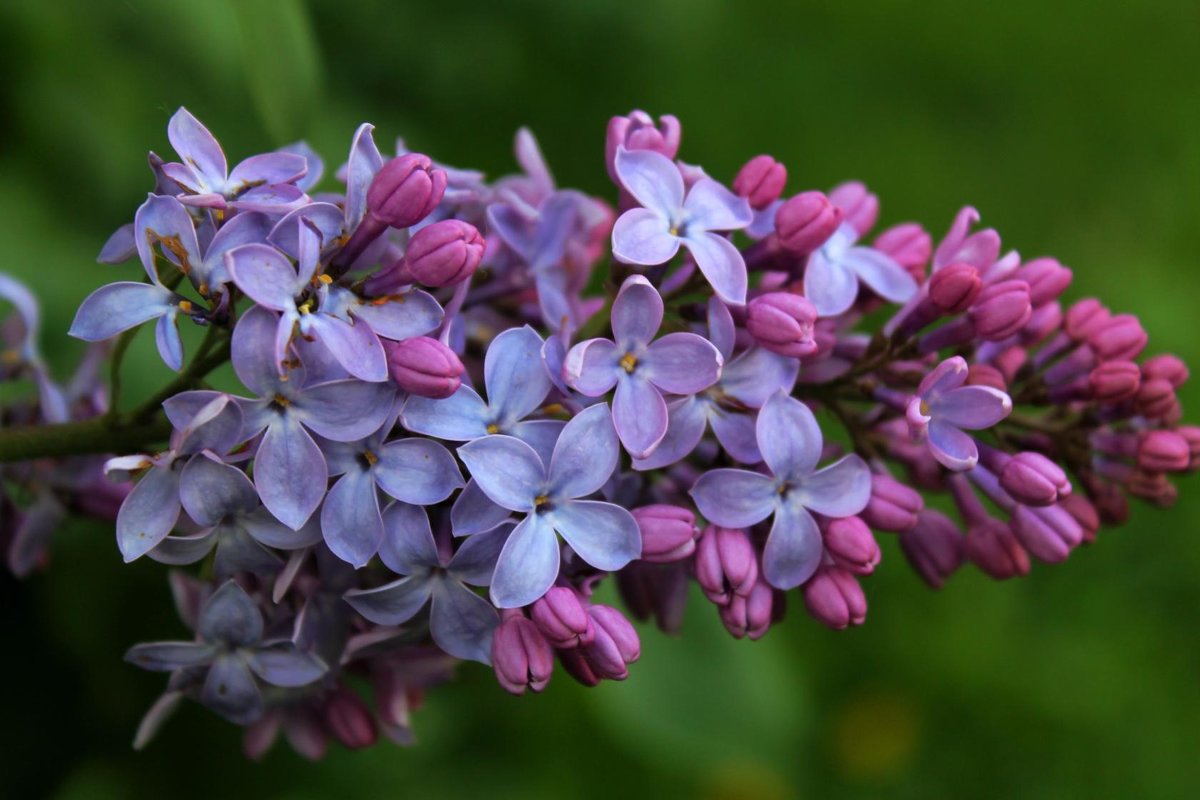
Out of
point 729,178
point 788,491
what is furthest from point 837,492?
point 729,178

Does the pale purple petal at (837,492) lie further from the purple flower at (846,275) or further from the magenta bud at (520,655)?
the magenta bud at (520,655)

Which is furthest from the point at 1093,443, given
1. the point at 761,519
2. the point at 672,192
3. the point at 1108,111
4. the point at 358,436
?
the point at 1108,111

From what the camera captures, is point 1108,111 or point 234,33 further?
point 1108,111

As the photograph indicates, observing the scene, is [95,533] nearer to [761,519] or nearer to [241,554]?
[241,554]

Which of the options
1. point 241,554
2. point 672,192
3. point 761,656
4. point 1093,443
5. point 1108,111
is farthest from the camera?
point 1108,111

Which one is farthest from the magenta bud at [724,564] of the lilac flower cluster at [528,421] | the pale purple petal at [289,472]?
the pale purple petal at [289,472]

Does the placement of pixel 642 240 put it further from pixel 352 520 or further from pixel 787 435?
pixel 352 520

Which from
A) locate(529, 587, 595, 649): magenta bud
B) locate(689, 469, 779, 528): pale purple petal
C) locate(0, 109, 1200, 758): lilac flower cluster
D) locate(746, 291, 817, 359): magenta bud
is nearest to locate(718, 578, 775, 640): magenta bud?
locate(0, 109, 1200, 758): lilac flower cluster
